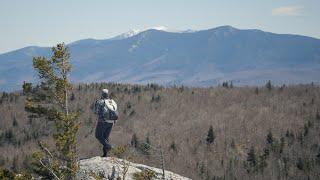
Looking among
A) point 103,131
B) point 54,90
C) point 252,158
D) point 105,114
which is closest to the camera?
point 54,90

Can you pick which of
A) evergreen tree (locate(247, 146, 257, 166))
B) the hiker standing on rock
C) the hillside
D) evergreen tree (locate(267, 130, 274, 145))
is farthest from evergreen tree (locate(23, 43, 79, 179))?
evergreen tree (locate(267, 130, 274, 145))

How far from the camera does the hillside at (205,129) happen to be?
55.5m

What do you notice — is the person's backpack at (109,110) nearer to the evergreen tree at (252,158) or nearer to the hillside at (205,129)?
the hillside at (205,129)

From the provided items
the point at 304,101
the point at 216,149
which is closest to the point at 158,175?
the point at 216,149

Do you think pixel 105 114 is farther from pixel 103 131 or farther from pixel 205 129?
pixel 205 129

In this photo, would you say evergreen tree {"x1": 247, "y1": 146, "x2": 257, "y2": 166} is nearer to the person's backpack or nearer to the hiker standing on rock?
the hiker standing on rock

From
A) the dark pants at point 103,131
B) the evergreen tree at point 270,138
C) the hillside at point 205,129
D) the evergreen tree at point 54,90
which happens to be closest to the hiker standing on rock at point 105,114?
the dark pants at point 103,131

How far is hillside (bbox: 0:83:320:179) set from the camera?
55.5 metres

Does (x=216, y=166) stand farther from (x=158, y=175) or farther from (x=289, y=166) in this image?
(x=158, y=175)

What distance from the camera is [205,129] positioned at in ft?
226

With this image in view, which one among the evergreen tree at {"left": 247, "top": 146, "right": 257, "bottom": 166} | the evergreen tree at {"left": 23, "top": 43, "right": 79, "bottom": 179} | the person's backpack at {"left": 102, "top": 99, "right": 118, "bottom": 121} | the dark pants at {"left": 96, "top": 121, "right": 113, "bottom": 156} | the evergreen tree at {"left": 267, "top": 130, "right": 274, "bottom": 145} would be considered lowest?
the evergreen tree at {"left": 247, "top": 146, "right": 257, "bottom": 166}

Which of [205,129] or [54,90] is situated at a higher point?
[54,90]

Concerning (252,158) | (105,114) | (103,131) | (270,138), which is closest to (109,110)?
(105,114)

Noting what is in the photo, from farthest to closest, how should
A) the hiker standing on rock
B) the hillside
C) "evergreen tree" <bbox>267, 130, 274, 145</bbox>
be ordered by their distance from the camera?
"evergreen tree" <bbox>267, 130, 274, 145</bbox> < the hillside < the hiker standing on rock
